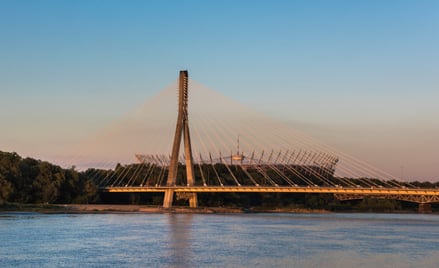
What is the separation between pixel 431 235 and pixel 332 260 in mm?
21830

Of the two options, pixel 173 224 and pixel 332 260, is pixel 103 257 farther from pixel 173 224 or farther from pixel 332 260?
pixel 173 224

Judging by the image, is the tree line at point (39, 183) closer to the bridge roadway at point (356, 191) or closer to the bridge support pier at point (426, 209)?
the bridge roadway at point (356, 191)

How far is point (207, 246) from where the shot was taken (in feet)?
139

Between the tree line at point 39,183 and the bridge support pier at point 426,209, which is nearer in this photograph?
the tree line at point 39,183

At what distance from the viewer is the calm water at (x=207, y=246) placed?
34500 mm

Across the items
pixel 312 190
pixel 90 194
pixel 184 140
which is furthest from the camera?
pixel 90 194

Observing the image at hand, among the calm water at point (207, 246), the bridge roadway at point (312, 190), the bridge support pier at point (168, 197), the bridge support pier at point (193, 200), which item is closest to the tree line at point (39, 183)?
the bridge roadway at point (312, 190)

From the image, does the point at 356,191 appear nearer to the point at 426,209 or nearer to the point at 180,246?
the point at 180,246

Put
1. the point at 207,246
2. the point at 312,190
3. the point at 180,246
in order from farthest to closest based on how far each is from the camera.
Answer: the point at 312,190 → the point at 207,246 → the point at 180,246

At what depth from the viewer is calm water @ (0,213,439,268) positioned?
1358 inches

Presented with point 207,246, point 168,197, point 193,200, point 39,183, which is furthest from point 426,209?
point 207,246

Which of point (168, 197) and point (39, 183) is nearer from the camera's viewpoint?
point (39, 183)

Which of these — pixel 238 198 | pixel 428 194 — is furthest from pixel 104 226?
pixel 238 198

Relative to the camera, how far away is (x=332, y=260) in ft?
118
